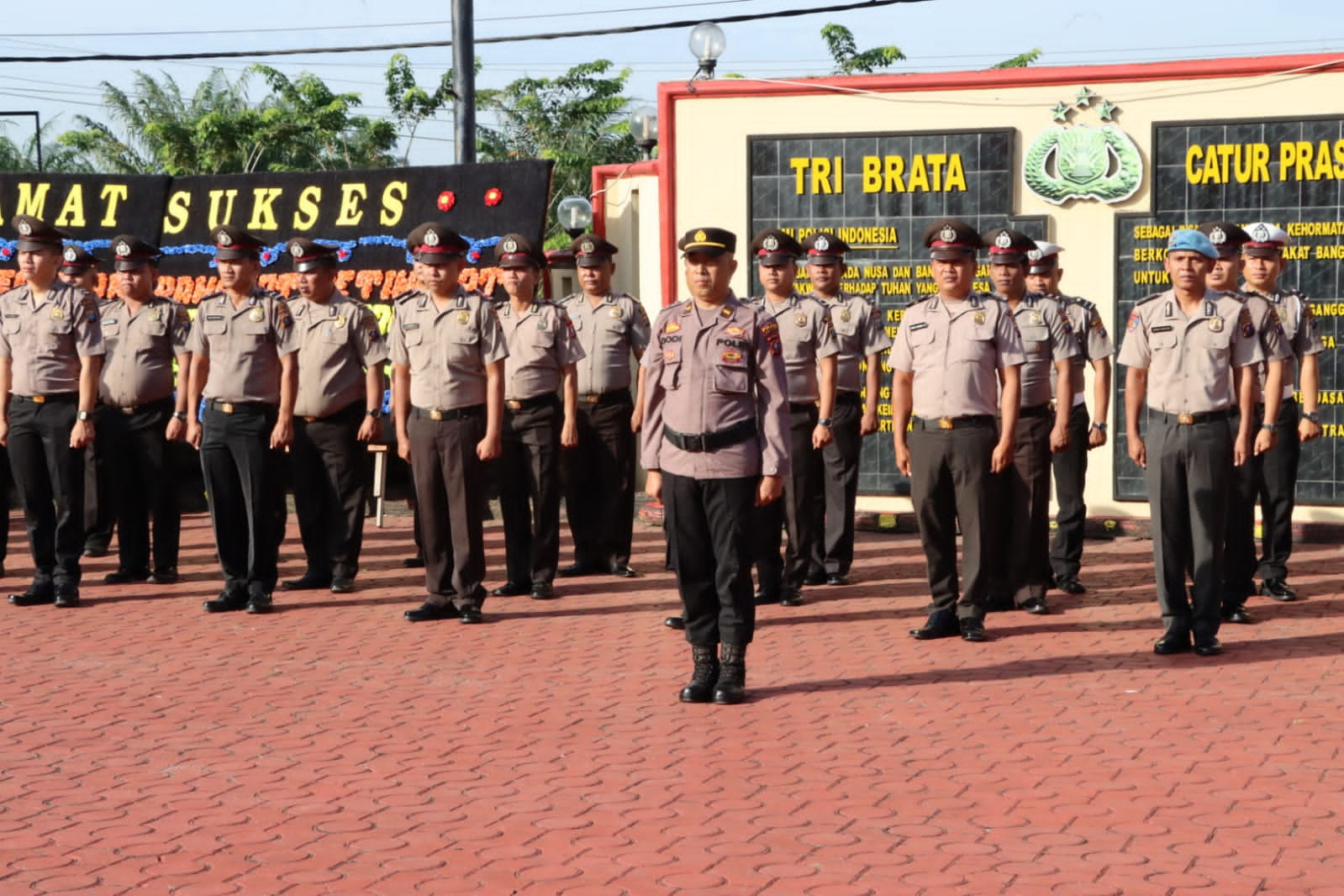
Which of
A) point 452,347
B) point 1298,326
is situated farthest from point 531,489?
point 1298,326

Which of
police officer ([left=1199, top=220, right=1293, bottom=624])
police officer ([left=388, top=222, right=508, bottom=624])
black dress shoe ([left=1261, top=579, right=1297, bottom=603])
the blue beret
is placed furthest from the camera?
black dress shoe ([left=1261, top=579, right=1297, bottom=603])

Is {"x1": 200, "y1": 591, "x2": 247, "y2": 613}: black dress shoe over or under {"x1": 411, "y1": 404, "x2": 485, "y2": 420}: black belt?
under

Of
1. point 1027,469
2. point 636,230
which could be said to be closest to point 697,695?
point 1027,469

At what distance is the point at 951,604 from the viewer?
9195 millimetres

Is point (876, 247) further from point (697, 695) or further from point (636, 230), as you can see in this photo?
point (697, 695)

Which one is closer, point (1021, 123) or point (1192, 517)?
point (1192, 517)

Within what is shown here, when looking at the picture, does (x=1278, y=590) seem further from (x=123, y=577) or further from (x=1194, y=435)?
(x=123, y=577)

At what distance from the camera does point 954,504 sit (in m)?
9.20

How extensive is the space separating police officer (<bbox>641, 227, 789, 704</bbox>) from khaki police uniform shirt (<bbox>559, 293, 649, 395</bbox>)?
3.75 m

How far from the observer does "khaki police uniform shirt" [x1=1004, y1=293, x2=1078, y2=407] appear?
10.1 meters

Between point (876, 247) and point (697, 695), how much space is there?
634cm

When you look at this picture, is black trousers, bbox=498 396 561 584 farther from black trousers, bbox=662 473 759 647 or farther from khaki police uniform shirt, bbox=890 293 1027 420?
black trousers, bbox=662 473 759 647

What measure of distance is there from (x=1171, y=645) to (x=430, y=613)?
382 cm

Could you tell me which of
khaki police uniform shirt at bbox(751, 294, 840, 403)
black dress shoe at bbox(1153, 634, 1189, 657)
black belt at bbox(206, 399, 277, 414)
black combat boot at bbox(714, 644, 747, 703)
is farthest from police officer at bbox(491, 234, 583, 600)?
black dress shoe at bbox(1153, 634, 1189, 657)
